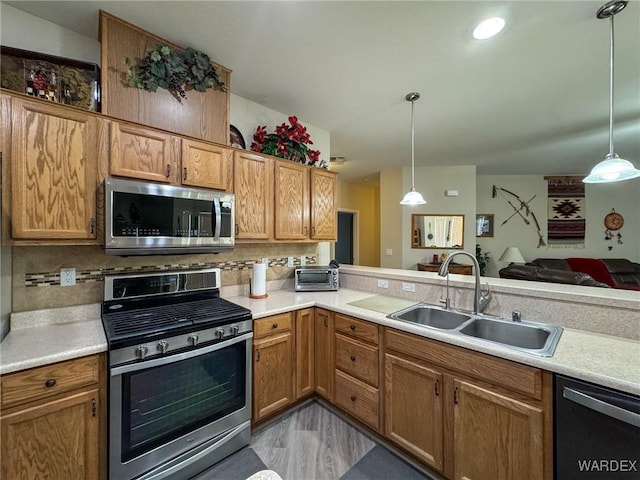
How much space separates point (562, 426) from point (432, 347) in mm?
570

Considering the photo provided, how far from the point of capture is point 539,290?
165 cm

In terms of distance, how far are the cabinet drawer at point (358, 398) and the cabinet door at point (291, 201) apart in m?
1.24

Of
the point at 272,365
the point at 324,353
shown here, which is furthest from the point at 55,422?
the point at 324,353

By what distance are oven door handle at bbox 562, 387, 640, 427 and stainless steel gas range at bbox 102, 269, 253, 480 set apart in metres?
1.63

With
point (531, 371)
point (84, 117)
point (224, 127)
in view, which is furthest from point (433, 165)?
point (84, 117)

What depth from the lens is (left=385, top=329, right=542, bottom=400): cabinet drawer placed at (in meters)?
1.18

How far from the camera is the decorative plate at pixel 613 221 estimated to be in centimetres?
545

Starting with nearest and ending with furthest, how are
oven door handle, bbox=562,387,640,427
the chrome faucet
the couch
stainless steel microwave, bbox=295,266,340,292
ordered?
oven door handle, bbox=562,387,640,427 → the chrome faucet → stainless steel microwave, bbox=295,266,340,292 → the couch

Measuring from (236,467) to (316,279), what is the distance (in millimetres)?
1473

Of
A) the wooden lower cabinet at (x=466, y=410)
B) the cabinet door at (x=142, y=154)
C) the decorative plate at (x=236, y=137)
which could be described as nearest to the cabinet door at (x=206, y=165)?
the cabinet door at (x=142, y=154)

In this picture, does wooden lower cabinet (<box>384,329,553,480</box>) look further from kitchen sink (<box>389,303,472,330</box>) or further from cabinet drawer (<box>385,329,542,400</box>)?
kitchen sink (<box>389,303,472,330</box>)

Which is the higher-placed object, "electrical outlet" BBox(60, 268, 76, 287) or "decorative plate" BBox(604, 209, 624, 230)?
"decorative plate" BBox(604, 209, 624, 230)

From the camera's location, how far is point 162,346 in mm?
1393

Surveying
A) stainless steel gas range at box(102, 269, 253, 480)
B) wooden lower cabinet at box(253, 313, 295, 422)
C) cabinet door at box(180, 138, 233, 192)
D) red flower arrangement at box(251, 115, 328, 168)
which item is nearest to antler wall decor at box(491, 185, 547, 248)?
red flower arrangement at box(251, 115, 328, 168)
